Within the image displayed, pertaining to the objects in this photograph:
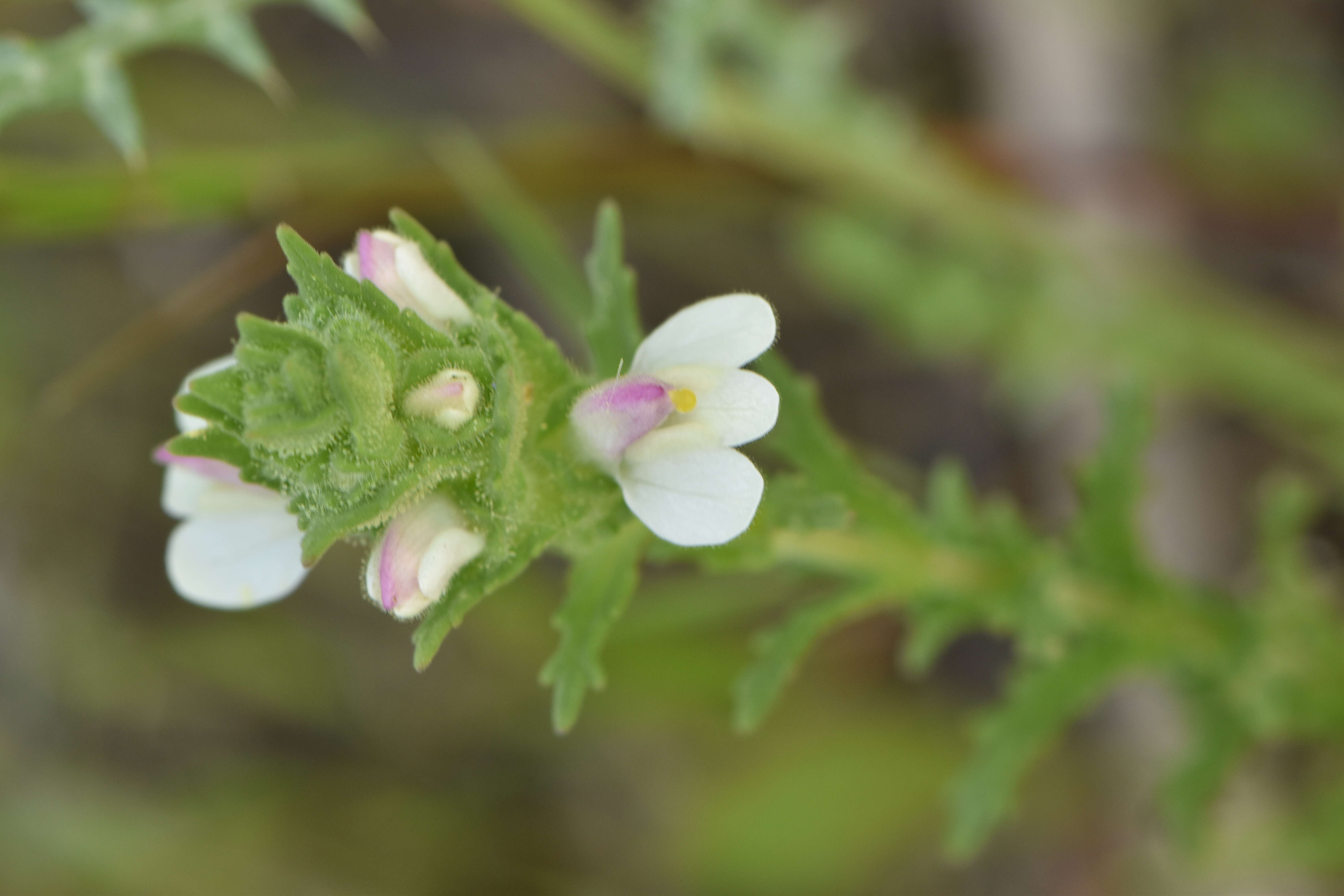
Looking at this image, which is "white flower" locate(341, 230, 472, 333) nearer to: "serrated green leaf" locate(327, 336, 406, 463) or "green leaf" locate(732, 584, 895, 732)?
"serrated green leaf" locate(327, 336, 406, 463)

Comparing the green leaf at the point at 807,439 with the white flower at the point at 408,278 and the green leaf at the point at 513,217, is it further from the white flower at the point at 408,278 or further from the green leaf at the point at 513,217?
the green leaf at the point at 513,217

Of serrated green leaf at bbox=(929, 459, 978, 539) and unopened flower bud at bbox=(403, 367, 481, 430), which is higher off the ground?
unopened flower bud at bbox=(403, 367, 481, 430)

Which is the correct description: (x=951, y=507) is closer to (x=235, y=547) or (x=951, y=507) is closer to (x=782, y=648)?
(x=782, y=648)

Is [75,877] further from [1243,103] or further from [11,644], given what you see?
[1243,103]

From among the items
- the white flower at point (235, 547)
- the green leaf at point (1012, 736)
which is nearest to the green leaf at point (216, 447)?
the white flower at point (235, 547)

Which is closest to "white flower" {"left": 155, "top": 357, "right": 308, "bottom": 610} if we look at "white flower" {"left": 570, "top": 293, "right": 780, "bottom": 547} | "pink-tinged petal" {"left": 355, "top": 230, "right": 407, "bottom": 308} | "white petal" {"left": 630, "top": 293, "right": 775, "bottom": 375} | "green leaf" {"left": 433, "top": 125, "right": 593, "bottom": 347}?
"pink-tinged petal" {"left": 355, "top": 230, "right": 407, "bottom": 308}

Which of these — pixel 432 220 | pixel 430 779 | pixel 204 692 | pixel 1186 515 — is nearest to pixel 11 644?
pixel 204 692
